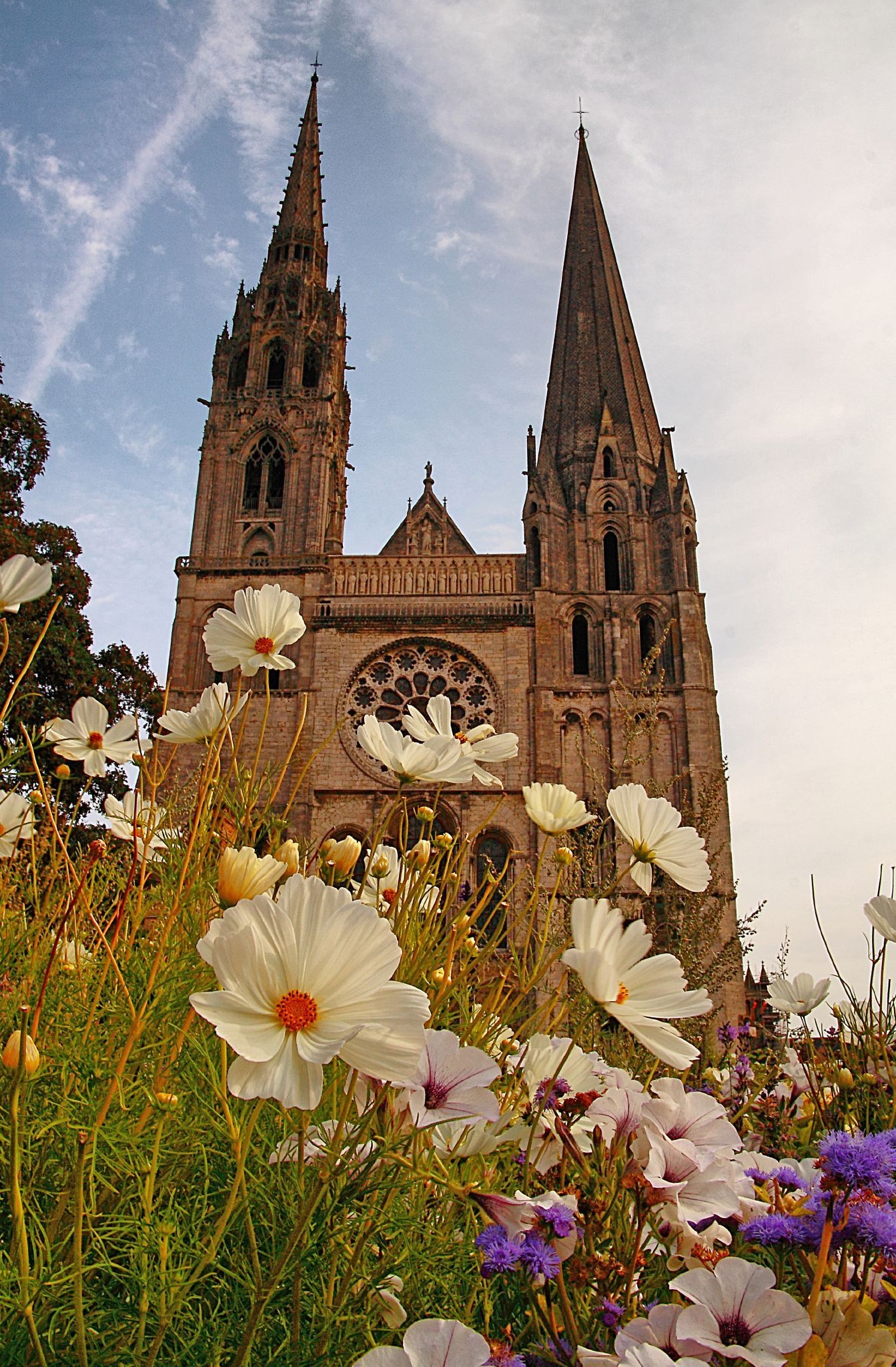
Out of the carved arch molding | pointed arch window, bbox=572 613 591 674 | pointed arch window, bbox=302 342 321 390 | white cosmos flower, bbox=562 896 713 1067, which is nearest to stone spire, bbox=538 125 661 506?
pointed arch window, bbox=572 613 591 674

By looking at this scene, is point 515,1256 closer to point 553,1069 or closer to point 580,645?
point 553,1069

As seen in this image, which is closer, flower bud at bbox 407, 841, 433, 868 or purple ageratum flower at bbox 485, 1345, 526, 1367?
purple ageratum flower at bbox 485, 1345, 526, 1367

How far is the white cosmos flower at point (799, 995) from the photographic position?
99.0 inches

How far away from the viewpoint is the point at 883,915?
6.46ft

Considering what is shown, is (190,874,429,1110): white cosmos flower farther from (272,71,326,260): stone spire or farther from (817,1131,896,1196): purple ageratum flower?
(272,71,326,260): stone spire

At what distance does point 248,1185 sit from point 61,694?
14573 millimetres

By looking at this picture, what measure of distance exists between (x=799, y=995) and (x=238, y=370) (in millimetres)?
27379

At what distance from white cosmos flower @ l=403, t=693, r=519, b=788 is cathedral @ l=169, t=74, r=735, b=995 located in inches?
703

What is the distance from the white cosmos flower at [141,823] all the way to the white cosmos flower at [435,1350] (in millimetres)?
892

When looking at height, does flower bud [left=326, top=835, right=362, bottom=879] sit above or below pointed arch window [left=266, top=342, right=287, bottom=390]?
below

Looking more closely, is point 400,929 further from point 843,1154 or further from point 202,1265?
point 843,1154

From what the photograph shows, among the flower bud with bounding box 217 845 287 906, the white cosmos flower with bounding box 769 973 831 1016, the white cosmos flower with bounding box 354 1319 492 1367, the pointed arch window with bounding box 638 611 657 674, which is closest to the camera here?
the white cosmos flower with bounding box 354 1319 492 1367

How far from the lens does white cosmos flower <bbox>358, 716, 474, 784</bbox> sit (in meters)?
1.76

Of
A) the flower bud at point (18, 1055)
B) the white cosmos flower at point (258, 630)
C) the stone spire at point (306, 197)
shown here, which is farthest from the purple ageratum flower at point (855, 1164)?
the stone spire at point (306, 197)
